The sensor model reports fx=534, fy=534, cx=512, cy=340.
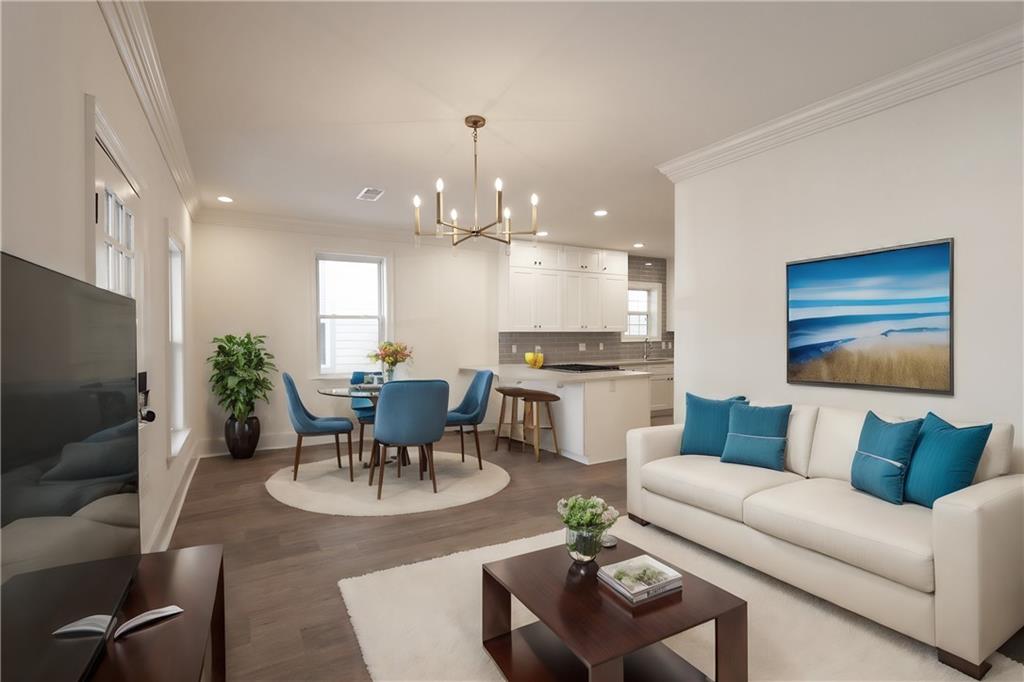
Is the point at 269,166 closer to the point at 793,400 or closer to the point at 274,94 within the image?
the point at 274,94

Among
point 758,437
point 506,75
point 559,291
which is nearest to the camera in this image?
point 506,75

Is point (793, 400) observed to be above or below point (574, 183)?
below

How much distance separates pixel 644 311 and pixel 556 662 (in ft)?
25.4

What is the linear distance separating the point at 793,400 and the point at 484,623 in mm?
2600

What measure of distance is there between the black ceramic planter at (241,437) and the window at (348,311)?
3.77ft

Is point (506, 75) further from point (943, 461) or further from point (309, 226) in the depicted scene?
point (309, 226)

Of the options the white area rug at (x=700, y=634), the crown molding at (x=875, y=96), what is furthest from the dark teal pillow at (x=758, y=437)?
the crown molding at (x=875, y=96)

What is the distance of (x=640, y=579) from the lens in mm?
1969

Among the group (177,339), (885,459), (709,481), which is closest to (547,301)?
(177,339)

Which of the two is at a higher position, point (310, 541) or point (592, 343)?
point (592, 343)

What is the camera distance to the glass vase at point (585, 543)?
2119mm

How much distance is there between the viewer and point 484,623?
7.14ft

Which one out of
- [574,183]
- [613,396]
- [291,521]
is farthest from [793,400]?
[291,521]

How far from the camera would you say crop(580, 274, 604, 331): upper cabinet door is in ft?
26.4
